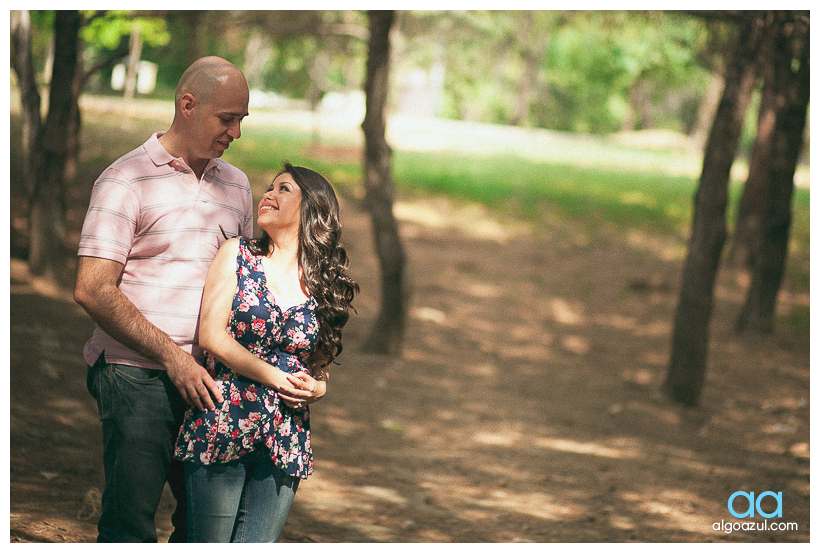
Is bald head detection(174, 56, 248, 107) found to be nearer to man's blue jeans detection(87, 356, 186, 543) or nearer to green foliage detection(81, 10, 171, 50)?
man's blue jeans detection(87, 356, 186, 543)

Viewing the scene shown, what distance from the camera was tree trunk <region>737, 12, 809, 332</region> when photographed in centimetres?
909

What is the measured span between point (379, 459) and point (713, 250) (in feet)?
12.4

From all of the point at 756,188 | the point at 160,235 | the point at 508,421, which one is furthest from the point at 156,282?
the point at 756,188

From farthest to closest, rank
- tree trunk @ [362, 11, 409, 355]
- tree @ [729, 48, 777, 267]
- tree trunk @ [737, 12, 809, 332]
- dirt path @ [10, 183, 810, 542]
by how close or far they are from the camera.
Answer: tree @ [729, 48, 777, 267]
tree trunk @ [737, 12, 809, 332]
tree trunk @ [362, 11, 409, 355]
dirt path @ [10, 183, 810, 542]

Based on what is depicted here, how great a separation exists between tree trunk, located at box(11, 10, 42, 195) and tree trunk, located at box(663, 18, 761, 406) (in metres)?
7.07

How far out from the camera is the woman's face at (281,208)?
2633 mm

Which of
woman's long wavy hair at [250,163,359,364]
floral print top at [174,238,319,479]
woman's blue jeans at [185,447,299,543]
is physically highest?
woman's long wavy hair at [250,163,359,364]

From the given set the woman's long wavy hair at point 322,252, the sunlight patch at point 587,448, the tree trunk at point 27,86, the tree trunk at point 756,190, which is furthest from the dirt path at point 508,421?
the woman's long wavy hair at point 322,252

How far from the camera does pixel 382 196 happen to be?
8578mm

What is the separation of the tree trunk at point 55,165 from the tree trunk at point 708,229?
6.73 metres

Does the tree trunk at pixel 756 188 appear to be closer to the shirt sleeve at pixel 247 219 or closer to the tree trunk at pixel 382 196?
the tree trunk at pixel 382 196

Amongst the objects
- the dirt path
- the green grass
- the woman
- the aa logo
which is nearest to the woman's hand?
the woman

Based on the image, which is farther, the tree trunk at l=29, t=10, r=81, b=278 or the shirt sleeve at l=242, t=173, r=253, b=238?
the tree trunk at l=29, t=10, r=81, b=278

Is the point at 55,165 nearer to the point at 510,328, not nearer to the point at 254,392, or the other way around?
the point at 510,328
